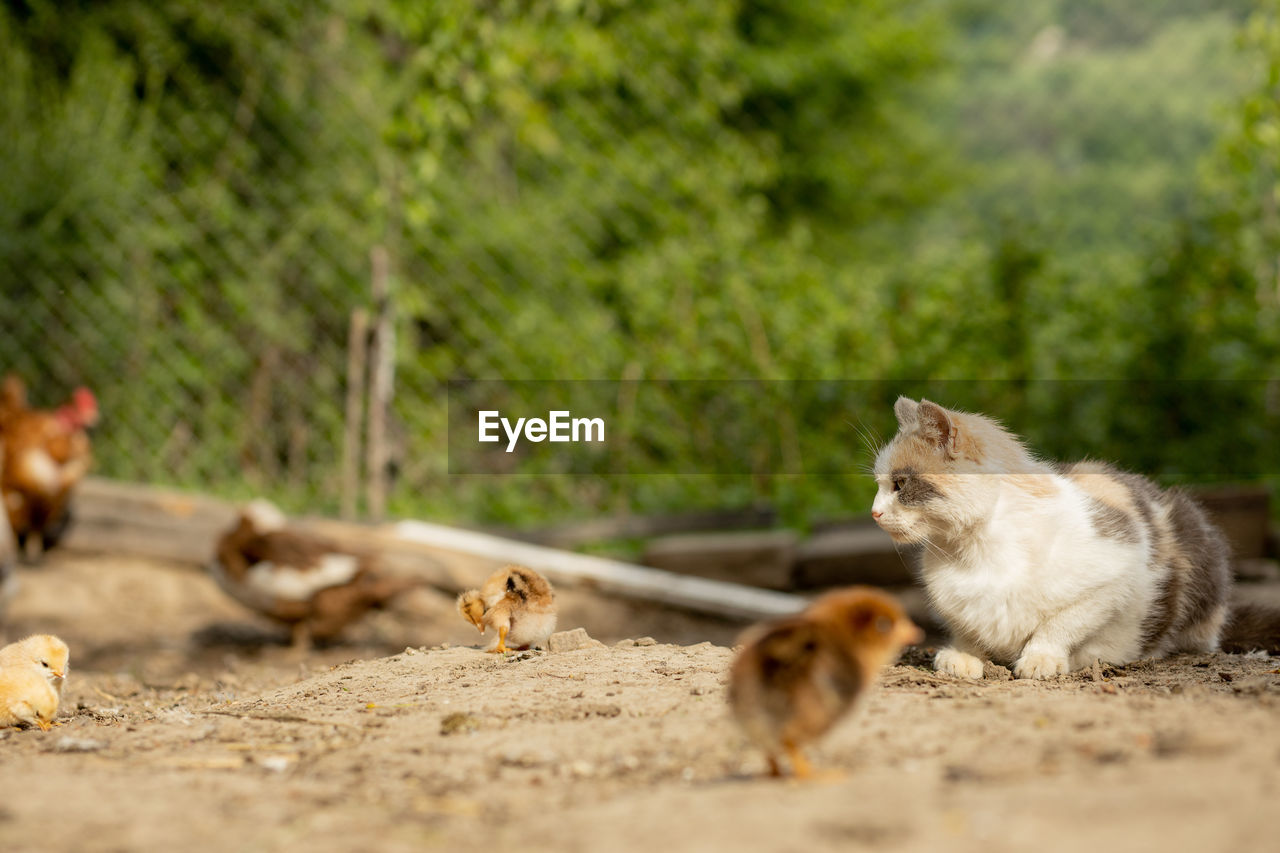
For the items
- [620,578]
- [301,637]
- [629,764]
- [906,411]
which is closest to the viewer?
[629,764]

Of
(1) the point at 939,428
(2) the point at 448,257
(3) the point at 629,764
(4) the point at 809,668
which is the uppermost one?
(2) the point at 448,257

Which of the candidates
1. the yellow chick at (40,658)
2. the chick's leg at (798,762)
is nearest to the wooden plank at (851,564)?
the yellow chick at (40,658)

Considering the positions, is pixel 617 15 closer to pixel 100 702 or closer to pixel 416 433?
pixel 416 433

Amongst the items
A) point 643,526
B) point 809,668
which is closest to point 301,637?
point 643,526

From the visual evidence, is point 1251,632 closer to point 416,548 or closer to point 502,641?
point 502,641

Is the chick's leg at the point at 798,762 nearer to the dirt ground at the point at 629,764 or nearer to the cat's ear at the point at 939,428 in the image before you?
the dirt ground at the point at 629,764

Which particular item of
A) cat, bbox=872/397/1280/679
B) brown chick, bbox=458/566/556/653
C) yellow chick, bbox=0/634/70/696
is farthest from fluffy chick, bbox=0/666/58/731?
cat, bbox=872/397/1280/679

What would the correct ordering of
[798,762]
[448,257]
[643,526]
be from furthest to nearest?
1. [448,257]
2. [643,526]
3. [798,762]
